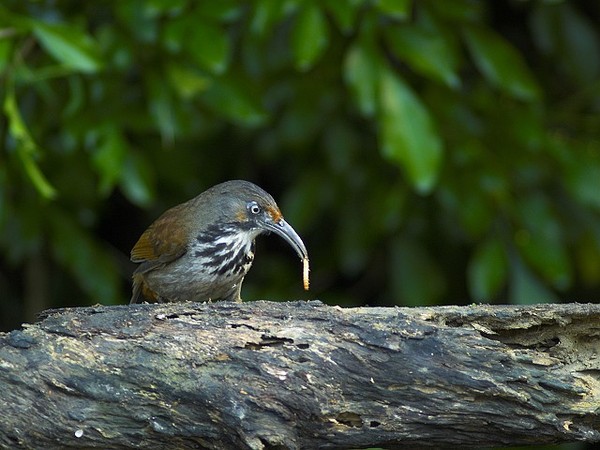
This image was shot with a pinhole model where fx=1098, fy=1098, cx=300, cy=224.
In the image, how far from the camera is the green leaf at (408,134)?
15.3 ft

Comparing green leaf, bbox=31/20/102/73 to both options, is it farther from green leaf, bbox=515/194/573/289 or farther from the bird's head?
green leaf, bbox=515/194/573/289

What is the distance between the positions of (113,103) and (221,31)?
2.17 ft

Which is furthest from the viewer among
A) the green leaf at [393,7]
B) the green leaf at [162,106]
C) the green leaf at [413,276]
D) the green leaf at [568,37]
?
the green leaf at [413,276]

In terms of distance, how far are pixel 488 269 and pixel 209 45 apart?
172cm

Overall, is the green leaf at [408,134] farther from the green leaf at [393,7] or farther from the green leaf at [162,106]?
the green leaf at [162,106]

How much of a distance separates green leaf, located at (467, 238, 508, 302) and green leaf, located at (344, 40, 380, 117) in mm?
984

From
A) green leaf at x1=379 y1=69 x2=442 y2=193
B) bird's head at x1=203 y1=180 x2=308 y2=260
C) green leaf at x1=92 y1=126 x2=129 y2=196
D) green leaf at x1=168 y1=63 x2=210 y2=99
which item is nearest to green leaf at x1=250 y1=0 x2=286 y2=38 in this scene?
green leaf at x1=168 y1=63 x2=210 y2=99

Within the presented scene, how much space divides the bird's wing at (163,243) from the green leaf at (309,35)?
837 millimetres

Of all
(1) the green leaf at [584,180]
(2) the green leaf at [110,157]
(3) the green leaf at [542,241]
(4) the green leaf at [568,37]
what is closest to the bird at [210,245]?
(2) the green leaf at [110,157]

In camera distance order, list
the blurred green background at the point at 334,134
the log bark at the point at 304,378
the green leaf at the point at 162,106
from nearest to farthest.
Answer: the log bark at the point at 304,378, the blurred green background at the point at 334,134, the green leaf at the point at 162,106

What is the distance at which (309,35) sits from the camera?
15.0 feet

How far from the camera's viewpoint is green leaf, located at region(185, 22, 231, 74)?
15.2ft

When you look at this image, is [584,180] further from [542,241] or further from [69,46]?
[69,46]

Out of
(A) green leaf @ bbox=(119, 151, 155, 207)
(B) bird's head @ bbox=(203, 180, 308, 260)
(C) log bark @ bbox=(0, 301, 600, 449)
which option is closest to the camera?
(C) log bark @ bbox=(0, 301, 600, 449)
